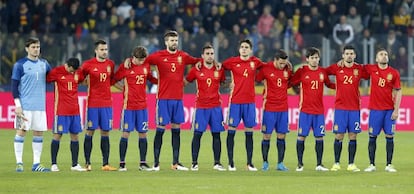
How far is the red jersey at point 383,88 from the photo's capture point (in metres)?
23.4

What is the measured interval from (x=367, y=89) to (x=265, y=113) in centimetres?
1158

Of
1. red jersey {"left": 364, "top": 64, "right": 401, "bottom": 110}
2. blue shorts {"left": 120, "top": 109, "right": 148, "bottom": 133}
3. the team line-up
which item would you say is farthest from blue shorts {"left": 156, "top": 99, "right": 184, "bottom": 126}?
red jersey {"left": 364, "top": 64, "right": 401, "bottom": 110}

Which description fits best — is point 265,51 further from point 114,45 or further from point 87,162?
point 87,162

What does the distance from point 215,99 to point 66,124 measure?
2.60m

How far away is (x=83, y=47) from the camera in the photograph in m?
35.3

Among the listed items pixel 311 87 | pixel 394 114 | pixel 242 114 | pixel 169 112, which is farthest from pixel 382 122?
pixel 169 112

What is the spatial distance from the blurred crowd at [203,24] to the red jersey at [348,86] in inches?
438

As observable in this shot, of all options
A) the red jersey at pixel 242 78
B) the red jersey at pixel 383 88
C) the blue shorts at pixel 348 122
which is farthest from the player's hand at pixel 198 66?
the red jersey at pixel 383 88

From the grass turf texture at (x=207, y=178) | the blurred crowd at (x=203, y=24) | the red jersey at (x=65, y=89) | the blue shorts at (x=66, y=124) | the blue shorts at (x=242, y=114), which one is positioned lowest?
the grass turf texture at (x=207, y=178)

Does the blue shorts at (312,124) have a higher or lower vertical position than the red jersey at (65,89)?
lower

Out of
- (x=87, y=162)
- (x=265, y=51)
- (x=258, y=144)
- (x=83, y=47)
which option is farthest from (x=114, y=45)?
(x=87, y=162)

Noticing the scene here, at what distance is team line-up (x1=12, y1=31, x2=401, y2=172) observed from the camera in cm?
2341

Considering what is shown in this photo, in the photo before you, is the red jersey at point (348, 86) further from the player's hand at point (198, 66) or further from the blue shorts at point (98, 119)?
the blue shorts at point (98, 119)

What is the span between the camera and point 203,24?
1500 inches
